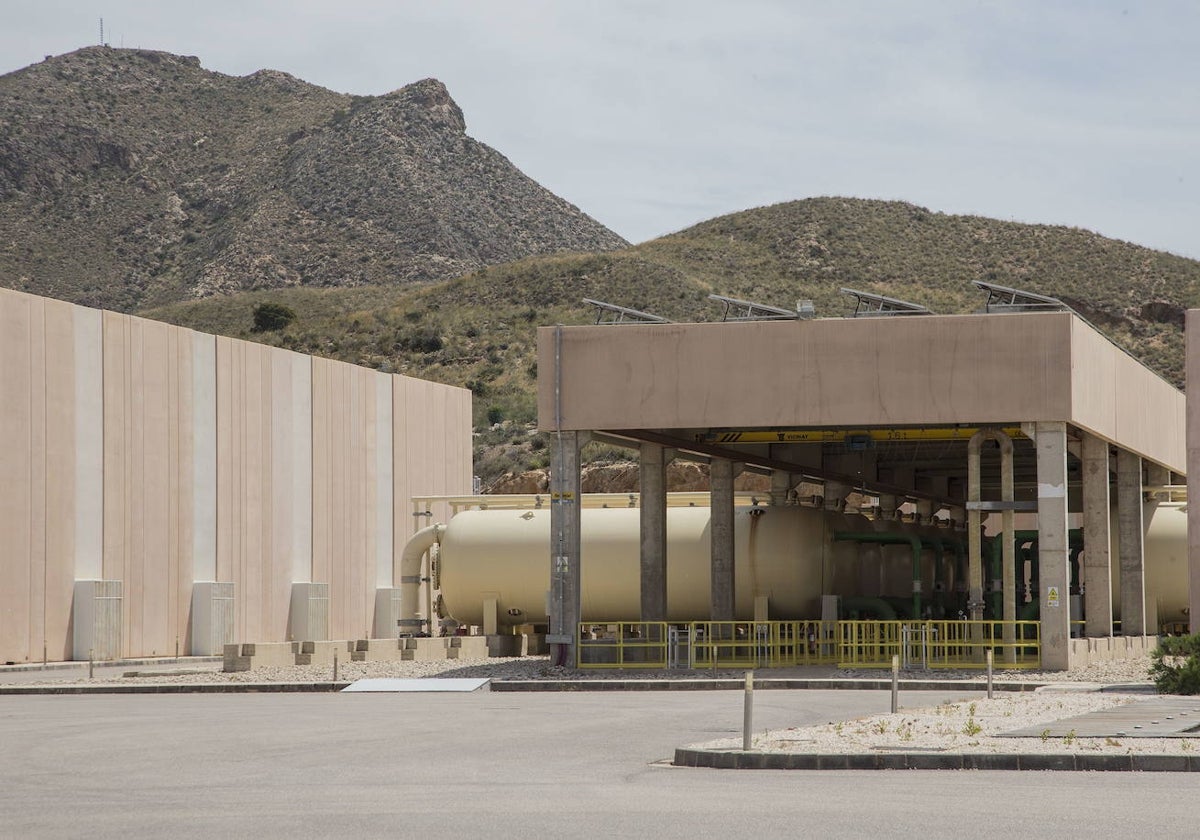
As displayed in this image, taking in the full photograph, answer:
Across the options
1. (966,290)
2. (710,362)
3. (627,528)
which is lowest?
(627,528)

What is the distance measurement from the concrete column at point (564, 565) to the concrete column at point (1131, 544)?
45.4 feet

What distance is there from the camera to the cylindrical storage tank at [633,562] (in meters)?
39.6

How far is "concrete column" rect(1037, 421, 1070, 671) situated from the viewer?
3291cm

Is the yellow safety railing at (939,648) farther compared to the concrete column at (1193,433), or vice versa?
the concrete column at (1193,433)

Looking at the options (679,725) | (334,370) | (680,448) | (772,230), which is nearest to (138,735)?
(679,725)

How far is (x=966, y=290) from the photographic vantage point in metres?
102

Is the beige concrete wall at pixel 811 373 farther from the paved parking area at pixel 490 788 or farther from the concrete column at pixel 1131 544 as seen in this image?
the paved parking area at pixel 490 788

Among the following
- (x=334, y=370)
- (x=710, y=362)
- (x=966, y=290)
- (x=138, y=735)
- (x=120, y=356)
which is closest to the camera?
(x=138, y=735)

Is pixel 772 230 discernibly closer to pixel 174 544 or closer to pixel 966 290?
pixel 966 290

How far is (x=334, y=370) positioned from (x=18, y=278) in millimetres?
72729

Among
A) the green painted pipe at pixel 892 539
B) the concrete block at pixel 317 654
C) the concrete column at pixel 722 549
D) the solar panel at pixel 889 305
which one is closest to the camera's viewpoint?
the solar panel at pixel 889 305

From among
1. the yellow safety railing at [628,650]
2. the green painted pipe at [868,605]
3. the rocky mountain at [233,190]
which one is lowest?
the yellow safety railing at [628,650]

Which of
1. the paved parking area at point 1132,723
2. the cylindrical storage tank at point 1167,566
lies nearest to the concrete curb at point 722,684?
the paved parking area at point 1132,723

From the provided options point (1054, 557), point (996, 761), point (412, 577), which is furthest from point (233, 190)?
point (996, 761)
